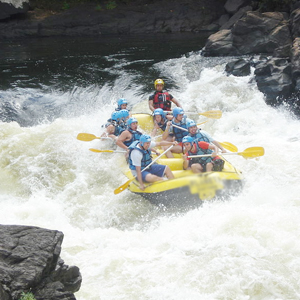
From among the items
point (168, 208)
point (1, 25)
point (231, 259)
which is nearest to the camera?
point (231, 259)

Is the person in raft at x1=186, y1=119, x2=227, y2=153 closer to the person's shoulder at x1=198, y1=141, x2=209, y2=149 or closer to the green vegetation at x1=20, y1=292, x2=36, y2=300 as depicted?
the person's shoulder at x1=198, y1=141, x2=209, y2=149

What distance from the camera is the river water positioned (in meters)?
4.60

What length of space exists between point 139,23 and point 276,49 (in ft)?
29.5

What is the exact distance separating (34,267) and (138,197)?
3392 millimetres

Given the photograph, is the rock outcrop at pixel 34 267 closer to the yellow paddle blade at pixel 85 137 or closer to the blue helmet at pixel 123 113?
the yellow paddle blade at pixel 85 137

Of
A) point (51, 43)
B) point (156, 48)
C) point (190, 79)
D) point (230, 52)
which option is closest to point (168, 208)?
point (190, 79)

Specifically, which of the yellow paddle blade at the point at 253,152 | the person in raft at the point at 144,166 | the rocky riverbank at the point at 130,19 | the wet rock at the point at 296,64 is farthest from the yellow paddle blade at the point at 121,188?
the rocky riverbank at the point at 130,19

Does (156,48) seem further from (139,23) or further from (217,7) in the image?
(217,7)

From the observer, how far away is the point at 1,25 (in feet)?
62.1

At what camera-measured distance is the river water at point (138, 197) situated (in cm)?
460

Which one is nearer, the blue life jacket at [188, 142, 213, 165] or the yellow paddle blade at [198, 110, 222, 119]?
the blue life jacket at [188, 142, 213, 165]

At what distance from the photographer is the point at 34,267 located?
3613 millimetres

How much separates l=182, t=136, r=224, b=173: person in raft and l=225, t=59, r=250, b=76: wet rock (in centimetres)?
514

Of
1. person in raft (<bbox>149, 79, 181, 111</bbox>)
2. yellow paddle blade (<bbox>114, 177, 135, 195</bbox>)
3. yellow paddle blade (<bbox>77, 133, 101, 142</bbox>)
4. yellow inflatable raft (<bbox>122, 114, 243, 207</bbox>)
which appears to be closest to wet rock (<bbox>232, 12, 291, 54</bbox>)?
person in raft (<bbox>149, 79, 181, 111</bbox>)
